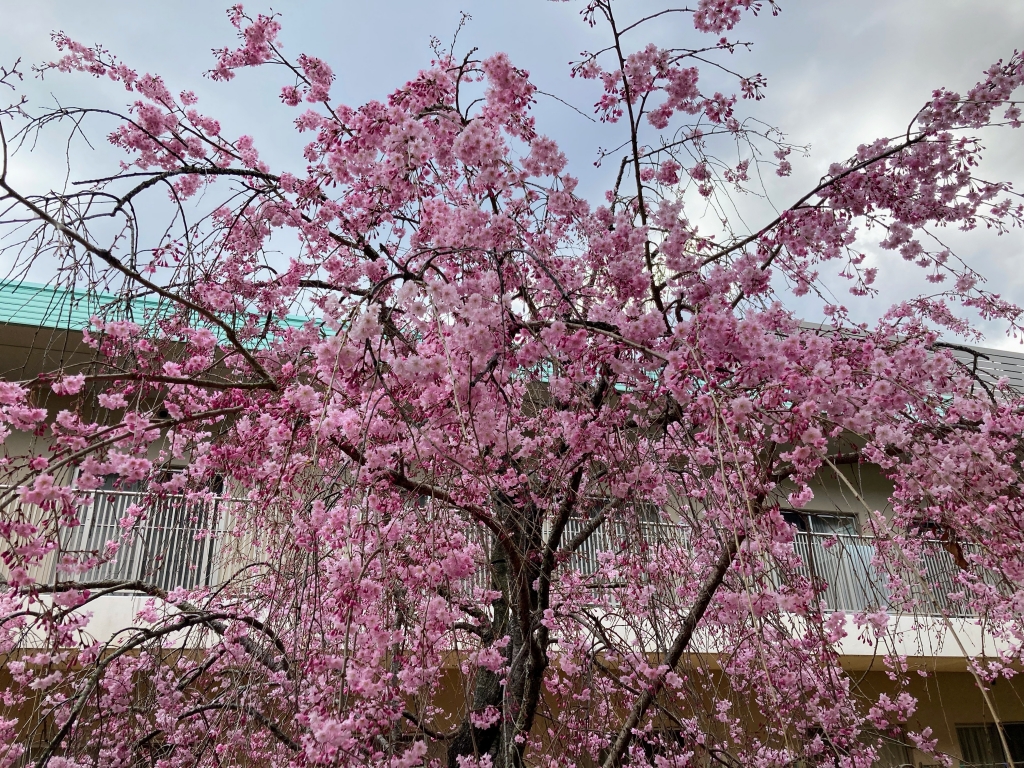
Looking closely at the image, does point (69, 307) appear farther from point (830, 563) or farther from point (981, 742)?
point (981, 742)

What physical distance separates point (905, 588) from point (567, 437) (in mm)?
4006

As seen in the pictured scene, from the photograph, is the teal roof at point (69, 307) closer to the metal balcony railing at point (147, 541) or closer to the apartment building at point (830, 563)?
the apartment building at point (830, 563)

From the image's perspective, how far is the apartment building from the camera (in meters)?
A: 4.80

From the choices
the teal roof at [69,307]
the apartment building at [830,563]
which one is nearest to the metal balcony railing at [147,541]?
the apartment building at [830,563]

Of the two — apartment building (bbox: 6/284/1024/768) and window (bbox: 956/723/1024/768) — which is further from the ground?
apartment building (bbox: 6/284/1024/768)

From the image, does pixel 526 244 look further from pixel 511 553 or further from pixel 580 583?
pixel 580 583

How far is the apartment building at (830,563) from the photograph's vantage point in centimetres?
480

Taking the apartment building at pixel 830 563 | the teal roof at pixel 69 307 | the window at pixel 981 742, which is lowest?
the window at pixel 981 742

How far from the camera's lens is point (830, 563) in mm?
6918

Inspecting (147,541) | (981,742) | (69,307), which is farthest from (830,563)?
(69,307)

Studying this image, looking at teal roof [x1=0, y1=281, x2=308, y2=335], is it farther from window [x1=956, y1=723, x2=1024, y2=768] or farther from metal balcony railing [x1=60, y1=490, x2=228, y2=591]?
window [x1=956, y1=723, x2=1024, y2=768]

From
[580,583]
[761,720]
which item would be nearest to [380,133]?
[580,583]

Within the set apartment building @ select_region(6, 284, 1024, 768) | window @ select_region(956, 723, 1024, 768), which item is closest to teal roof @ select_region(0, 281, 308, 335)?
apartment building @ select_region(6, 284, 1024, 768)

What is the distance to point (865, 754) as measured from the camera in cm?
446
